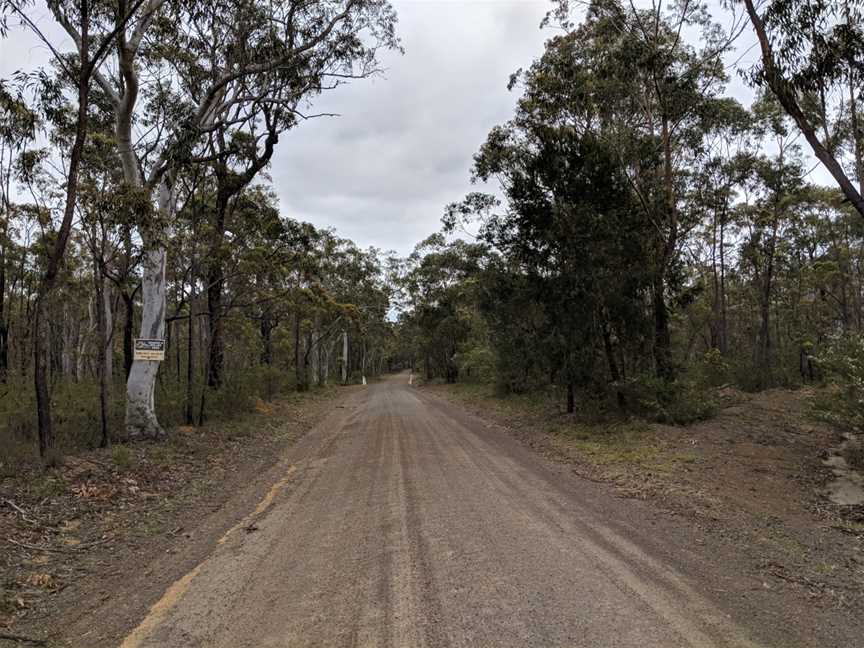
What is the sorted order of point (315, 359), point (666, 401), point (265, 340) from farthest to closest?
point (315, 359) < point (265, 340) < point (666, 401)

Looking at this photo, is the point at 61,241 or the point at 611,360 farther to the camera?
the point at 611,360

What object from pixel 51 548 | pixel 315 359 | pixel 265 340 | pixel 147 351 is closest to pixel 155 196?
pixel 147 351

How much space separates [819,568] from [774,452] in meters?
5.12

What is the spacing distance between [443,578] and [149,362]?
940cm

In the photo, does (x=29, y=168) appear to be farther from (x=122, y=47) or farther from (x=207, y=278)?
(x=207, y=278)

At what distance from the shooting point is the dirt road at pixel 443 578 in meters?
3.45

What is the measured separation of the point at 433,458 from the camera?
31.1 feet

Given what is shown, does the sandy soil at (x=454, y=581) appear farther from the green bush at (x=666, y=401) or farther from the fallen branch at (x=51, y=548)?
the green bush at (x=666, y=401)

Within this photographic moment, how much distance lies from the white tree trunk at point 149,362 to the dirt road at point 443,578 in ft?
16.8

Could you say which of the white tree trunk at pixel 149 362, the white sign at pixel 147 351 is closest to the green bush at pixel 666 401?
the white sign at pixel 147 351

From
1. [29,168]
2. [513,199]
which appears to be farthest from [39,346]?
[513,199]

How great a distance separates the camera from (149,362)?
37.1 ft

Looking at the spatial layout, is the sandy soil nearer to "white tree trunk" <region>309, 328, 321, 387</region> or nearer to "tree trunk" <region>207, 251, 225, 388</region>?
"tree trunk" <region>207, 251, 225, 388</region>

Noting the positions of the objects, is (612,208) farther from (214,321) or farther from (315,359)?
(315,359)
